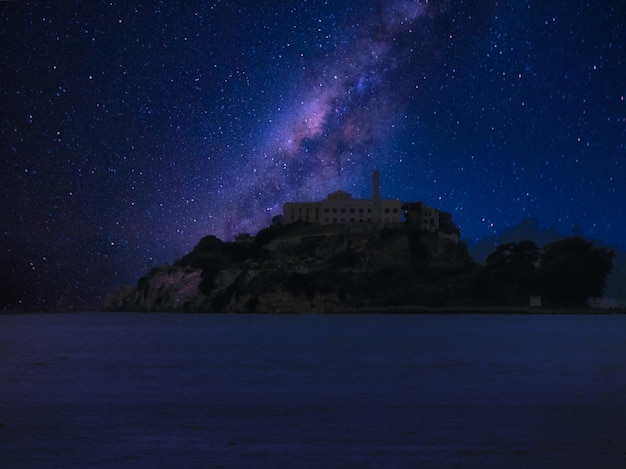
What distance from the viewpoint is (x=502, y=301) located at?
136m

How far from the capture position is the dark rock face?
143125 millimetres

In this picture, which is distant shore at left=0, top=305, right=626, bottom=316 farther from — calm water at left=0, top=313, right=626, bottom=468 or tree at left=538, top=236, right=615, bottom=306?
calm water at left=0, top=313, right=626, bottom=468

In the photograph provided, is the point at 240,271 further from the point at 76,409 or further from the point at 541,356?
the point at 76,409

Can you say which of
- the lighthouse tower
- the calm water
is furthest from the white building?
the calm water

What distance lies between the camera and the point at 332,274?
148 meters

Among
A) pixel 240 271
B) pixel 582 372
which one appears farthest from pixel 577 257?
pixel 582 372

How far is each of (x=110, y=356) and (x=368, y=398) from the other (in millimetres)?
20815

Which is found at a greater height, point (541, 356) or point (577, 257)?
point (577, 257)

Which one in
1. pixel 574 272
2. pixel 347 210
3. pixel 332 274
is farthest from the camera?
pixel 347 210

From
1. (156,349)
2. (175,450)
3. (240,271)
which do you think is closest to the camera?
(175,450)

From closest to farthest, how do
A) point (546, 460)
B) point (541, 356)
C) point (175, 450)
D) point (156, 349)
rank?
point (546, 460)
point (175, 450)
point (541, 356)
point (156, 349)

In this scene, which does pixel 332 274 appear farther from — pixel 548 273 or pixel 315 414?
pixel 315 414

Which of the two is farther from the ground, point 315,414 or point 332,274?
point 332,274

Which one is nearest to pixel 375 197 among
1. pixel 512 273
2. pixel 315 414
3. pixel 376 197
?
pixel 376 197
